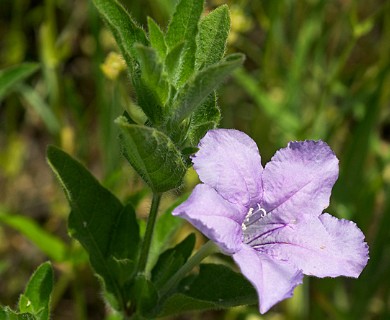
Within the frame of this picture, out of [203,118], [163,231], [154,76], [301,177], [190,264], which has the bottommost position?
[163,231]

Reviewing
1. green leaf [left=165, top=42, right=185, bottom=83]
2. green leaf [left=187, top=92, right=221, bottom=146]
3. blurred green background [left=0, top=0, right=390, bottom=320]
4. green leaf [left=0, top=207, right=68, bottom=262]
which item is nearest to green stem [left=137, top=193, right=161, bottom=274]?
green leaf [left=187, top=92, right=221, bottom=146]

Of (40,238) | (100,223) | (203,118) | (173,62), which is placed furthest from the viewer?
(40,238)

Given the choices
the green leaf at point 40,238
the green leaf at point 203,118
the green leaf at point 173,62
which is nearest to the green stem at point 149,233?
the green leaf at point 203,118

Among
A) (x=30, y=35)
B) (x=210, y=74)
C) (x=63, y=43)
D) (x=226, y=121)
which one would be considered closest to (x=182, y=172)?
(x=210, y=74)

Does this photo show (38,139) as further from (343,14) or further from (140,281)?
(140,281)

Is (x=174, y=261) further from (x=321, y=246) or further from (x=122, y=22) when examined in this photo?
(x=122, y=22)

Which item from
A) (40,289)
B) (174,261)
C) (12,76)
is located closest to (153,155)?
(174,261)

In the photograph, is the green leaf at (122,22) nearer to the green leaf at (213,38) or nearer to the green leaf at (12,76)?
the green leaf at (213,38)
